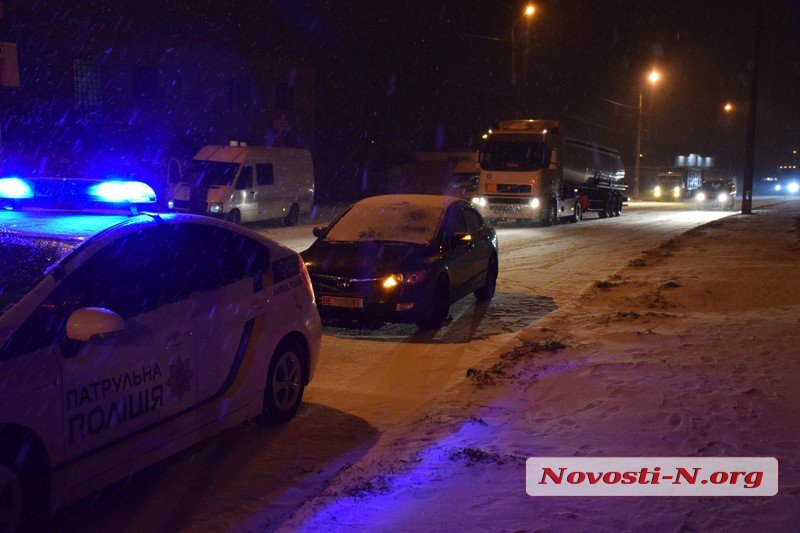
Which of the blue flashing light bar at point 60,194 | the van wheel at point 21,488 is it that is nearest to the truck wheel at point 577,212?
the blue flashing light bar at point 60,194

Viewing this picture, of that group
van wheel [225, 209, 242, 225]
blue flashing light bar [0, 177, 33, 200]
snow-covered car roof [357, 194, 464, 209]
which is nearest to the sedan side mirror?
snow-covered car roof [357, 194, 464, 209]

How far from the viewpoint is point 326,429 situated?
5629 millimetres

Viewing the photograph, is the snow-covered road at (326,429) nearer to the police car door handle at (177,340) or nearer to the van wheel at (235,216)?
the police car door handle at (177,340)

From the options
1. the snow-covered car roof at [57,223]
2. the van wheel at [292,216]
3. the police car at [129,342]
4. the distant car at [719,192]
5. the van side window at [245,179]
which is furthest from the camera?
the distant car at [719,192]

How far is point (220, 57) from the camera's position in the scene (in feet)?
118

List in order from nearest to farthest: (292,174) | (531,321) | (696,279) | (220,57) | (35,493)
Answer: (35,493), (531,321), (696,279), (292,174), (220,57)

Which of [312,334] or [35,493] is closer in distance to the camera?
[35,493]

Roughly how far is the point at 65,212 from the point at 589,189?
2891cm

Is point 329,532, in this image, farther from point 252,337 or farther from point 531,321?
point 531,321

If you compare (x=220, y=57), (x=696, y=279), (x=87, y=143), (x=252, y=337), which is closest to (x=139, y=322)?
(x=252, y=337)

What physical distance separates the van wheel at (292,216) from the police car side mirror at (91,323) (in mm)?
21220

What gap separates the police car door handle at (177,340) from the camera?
4.36 metres

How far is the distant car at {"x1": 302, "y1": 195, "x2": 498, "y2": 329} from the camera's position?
8555 mm

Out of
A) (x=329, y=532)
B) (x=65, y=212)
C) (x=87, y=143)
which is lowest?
(x=329, y=532)
